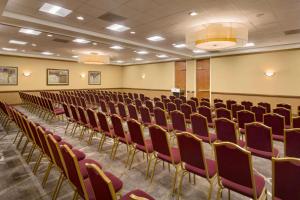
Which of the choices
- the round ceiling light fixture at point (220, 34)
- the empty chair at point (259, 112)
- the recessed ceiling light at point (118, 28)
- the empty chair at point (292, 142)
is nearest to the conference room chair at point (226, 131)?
the empty chair at point (292, 142)

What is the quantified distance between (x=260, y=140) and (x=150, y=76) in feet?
50.1

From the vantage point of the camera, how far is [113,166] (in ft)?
13.1

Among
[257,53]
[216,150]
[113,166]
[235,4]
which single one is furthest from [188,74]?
[216,150]

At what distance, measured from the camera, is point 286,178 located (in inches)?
74.0

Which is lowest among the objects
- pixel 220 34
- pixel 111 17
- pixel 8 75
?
pixel 8 75

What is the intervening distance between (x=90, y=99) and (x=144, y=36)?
5.02 metres

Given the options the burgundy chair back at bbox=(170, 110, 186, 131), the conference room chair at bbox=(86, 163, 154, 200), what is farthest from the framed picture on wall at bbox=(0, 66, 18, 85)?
the conference room chair at bbox=(86, 163, 154, 200)

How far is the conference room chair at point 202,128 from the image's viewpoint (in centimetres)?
421

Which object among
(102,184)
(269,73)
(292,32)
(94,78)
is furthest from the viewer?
(94,78)

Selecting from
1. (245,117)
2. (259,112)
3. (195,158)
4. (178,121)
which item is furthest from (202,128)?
(259,112)

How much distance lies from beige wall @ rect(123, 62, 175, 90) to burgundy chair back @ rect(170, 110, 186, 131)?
11456mm

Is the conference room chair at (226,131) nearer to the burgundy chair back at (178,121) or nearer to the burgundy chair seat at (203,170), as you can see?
the burgundy chair back at (178,121)

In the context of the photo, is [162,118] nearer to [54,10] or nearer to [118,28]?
[118,28]

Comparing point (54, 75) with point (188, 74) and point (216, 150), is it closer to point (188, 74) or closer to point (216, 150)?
point (188, 74)
